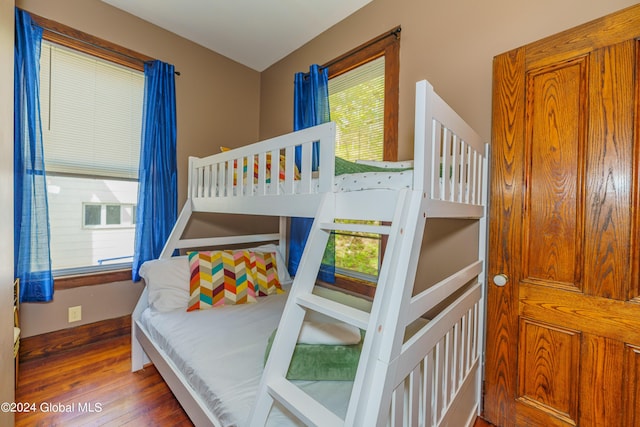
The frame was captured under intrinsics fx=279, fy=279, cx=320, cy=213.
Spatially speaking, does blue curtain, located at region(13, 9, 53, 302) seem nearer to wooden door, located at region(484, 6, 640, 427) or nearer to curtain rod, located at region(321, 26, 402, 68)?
curtain rod, located at region(321, 26, 402, 68)

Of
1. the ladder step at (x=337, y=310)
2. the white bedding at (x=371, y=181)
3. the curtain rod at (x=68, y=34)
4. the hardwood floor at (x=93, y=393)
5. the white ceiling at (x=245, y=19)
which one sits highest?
the white ceiling at (x=245, y=19)

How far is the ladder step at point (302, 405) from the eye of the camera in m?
0.78

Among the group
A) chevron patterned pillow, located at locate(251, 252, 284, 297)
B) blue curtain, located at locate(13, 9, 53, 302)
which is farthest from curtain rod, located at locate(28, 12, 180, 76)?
chevron patterned pillow, located at locate(251, 252, 284, 297)

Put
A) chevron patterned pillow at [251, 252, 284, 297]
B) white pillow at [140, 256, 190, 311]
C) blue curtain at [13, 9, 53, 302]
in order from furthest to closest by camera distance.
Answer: chevron patterned pillow at [251, 252, 284, 297] < white pillow at [140, 256, 190, 311] < blue curtain at [13, 9, 53, 302]

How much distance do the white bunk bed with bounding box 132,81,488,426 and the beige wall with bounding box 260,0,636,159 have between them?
457 mm

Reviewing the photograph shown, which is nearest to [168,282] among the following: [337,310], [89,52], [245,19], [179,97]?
[337,310]

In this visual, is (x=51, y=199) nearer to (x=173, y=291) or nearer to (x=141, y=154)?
(x=141, y=154)

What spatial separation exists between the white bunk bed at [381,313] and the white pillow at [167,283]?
0.36ft

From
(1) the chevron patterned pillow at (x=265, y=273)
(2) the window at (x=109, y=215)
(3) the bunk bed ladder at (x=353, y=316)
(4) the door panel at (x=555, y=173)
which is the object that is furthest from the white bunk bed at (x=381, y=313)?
(2) the window at (x=109, y=215)

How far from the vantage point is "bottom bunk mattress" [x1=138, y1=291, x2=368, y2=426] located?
1080 mm

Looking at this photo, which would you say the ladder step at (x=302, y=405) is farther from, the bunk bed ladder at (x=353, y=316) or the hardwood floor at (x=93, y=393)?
the hardwood floor at (x=93, y=393)

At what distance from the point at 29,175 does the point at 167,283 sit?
113 cm

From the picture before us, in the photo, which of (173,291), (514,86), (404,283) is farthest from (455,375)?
(173,291)

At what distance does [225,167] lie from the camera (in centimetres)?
201
